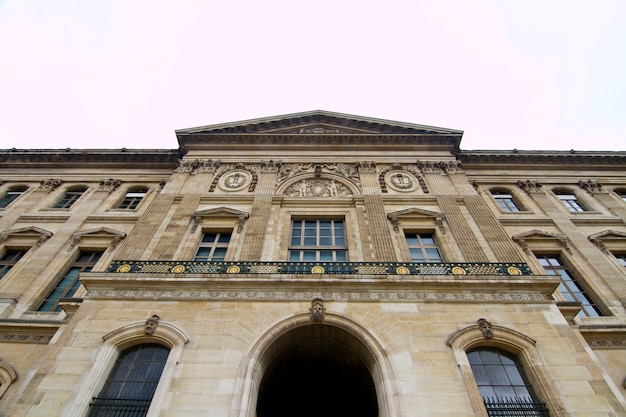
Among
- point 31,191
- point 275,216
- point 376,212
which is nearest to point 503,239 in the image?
point 376,212

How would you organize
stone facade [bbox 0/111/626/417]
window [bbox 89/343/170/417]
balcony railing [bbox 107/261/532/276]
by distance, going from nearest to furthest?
window [bbox 89/343/170/417] → stone facade [bbox 0/111/626/417] → balcony railing [bbox 107/261/532/276]

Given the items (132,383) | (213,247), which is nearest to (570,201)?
(213,247)

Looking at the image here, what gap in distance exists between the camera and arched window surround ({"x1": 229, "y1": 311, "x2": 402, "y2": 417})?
25.9ft

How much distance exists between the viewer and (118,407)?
814 centimetres

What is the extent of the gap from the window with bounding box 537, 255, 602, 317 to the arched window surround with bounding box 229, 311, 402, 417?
27.5 feet

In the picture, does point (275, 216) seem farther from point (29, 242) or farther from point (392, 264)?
point (29, 242)

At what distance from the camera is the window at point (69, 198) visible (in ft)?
59.1

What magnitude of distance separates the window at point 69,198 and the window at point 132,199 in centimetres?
242

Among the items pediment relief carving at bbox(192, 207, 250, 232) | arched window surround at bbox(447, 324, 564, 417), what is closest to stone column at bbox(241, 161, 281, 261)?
pediment relief carving at bbox(192, 207, 250, 232)

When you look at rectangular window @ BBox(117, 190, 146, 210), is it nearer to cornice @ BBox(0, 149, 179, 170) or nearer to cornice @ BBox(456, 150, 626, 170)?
cornice @ BBox(0, 149, 179, 170)

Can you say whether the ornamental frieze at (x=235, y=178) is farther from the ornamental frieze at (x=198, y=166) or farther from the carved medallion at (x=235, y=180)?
the ornamental frieze at (x=198, y=166)

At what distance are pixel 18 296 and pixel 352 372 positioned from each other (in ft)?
38.7

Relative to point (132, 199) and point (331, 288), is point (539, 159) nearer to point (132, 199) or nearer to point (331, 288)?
point (331, 288)

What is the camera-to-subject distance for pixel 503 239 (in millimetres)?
12977
